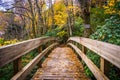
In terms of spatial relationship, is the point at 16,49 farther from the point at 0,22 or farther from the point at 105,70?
the point at 0,22

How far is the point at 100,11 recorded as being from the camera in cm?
1505

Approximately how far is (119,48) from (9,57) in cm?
170

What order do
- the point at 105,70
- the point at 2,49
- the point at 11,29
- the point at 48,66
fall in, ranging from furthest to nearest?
the point at 11,29, the point at 48,66, the point at 105,70, the point at 2,49

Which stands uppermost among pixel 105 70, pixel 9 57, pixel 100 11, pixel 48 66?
pixel 100 11

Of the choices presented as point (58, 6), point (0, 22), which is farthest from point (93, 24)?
point (58, 6)

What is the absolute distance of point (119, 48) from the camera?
2.73m

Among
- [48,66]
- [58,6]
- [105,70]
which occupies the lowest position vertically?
[48,66]

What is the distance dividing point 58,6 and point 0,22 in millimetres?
12003

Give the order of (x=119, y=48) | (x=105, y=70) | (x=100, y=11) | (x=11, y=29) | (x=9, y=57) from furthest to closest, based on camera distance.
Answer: (x=11, y=29)
(x=100, y=11)
(x=105, y=70)
(x=9, y=57)
(x=119, y=48)

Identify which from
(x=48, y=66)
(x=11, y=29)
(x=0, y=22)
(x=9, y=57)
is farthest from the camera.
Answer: (x=11, y=29)

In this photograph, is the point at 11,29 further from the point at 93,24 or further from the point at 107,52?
the point at 107,52

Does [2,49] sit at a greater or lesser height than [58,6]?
lesser

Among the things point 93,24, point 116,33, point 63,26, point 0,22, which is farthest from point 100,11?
point 0,22

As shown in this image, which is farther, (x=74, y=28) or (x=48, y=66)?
(x=74, y=28)
